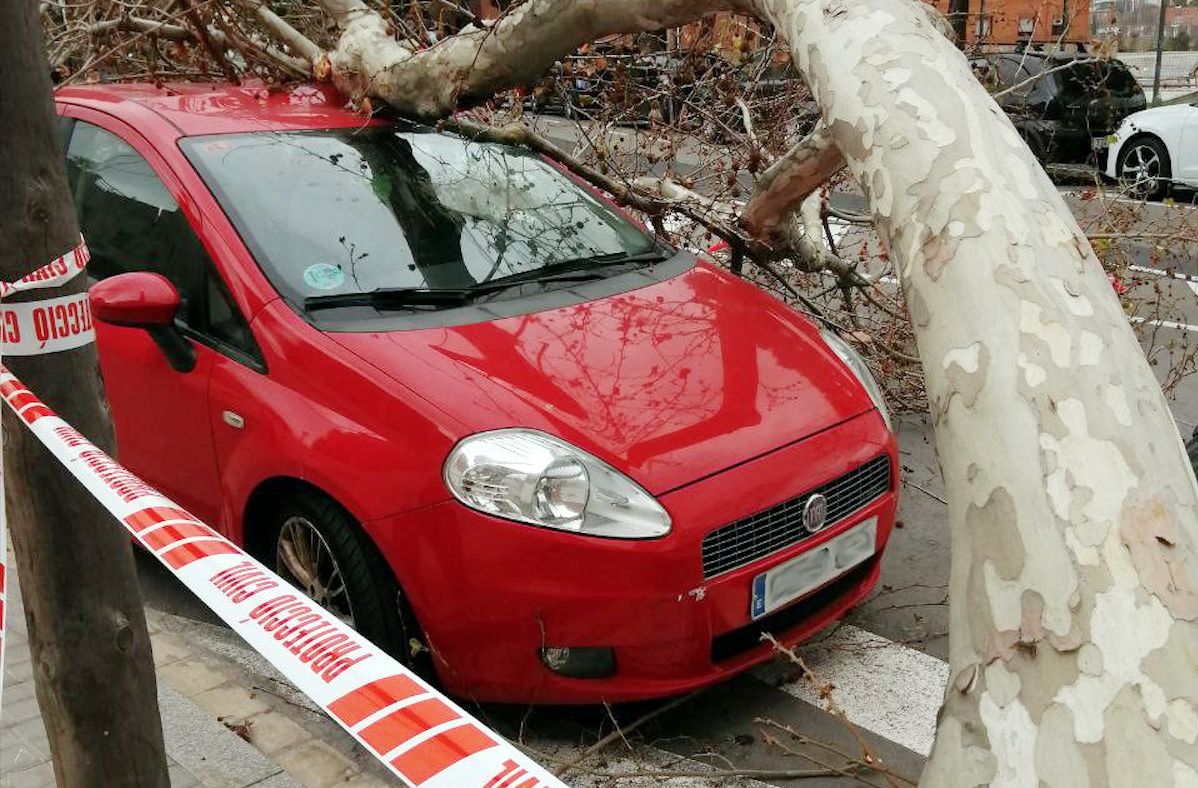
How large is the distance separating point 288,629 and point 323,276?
204cm

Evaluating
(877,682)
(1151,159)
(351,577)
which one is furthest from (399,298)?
(1151,159)

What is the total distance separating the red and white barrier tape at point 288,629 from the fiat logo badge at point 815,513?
5.36 feet

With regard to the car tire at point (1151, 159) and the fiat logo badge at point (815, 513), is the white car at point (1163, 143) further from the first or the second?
the fiat logo badge at point (815, 513)

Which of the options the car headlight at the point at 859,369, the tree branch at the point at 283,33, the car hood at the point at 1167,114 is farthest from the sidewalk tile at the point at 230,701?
the car hood at the point at 1167,114

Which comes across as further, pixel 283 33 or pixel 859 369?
pixel 283 33

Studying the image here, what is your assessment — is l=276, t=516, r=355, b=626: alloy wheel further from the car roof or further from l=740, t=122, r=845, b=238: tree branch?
l=740, t=122, r=845, b=238: tree branch

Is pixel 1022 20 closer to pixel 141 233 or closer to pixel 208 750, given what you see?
pixel 141 233

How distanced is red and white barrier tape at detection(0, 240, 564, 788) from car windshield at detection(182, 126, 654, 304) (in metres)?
1.20

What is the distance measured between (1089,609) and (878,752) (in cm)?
181

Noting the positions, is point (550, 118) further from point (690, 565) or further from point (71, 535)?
point (71, 535)

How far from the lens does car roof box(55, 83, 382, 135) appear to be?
396 centimetres

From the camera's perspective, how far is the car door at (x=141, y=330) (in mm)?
3539

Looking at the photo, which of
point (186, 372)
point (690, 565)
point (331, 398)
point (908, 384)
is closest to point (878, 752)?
point (690, 565)

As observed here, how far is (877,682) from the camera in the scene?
11.1 feet
